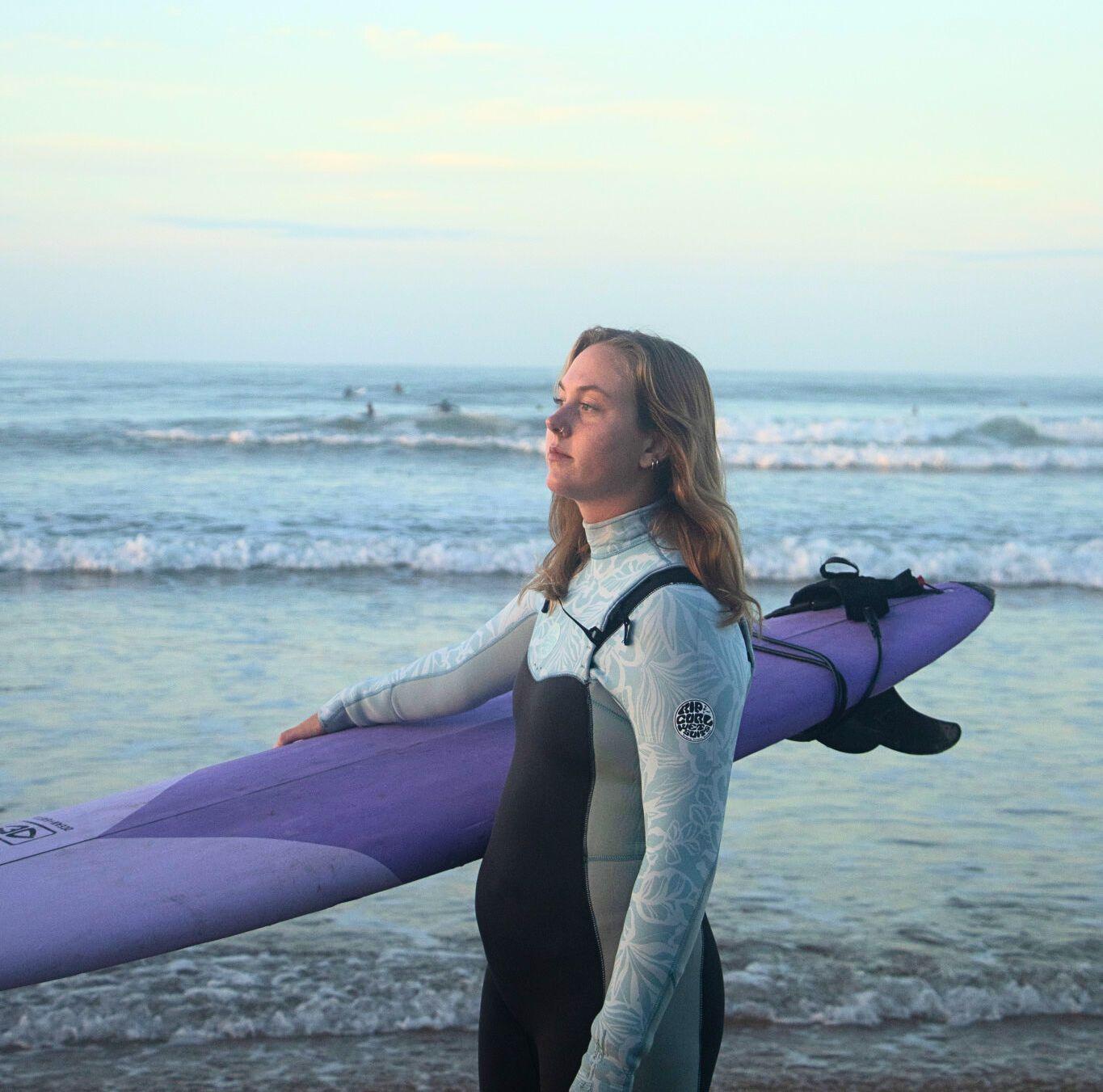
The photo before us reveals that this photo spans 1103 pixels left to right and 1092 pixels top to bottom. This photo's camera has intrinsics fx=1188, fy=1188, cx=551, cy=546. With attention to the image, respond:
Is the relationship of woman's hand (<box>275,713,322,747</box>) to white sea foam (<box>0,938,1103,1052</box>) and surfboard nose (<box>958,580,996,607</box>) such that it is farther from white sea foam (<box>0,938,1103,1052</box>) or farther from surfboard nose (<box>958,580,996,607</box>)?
surfboard nose (<box>958,580,996,607</box>)

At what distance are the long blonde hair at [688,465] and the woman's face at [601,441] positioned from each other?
0.02 meters

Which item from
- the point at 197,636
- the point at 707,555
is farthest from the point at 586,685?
the point at 197,636

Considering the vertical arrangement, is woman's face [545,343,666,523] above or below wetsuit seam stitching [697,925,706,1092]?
above

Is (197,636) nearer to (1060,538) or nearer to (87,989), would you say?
(87,989)

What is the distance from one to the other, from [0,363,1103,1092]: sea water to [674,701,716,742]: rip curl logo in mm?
582

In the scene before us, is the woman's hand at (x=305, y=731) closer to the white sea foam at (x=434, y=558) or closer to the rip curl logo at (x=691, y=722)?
the rip curl logo at (x=691, y=722)

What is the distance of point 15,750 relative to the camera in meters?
4.74

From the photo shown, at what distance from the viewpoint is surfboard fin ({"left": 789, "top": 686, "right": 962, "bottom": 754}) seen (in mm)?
2859

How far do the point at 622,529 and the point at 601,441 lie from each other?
12cm

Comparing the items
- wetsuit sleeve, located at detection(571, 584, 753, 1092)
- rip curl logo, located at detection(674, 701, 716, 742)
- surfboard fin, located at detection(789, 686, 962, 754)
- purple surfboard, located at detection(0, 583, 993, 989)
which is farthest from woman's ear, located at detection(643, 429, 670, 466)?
surfboard fin, located at detection(789, 686, 962, 754)

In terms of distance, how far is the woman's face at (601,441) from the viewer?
1.55 metres

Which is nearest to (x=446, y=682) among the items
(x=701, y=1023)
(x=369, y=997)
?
(x=701, y=1023)

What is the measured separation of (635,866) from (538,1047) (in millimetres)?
304

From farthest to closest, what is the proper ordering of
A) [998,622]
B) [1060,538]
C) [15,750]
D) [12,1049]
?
[1060,538] < [998,622] < [15,750] < [12,1049]
